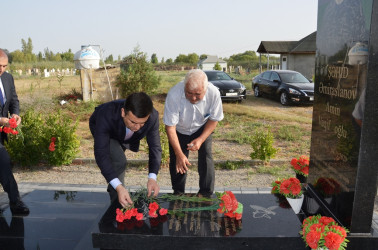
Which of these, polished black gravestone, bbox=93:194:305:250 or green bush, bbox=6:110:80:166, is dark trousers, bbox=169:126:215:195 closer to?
polished black gravestone, bbox=93:194:305:250

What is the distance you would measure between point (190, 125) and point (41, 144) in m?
3.04

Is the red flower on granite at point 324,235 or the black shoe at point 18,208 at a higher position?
the red flower on granite at point 324,235

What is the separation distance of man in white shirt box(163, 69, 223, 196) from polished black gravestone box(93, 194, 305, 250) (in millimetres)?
706

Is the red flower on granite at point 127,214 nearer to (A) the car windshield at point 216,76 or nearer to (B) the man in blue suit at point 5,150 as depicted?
(B) the man in blue suit at point 5,150

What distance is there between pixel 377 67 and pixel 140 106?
159 cm

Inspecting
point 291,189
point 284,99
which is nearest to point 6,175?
point 291,189

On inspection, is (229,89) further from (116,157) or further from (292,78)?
(116,157)

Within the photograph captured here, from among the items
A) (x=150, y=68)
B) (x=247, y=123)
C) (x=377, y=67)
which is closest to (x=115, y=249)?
(x=377, y=67)

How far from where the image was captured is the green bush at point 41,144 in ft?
17.7

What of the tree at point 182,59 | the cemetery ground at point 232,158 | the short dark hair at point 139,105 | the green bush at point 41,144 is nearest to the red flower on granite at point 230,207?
the short dark hair at point 139,105

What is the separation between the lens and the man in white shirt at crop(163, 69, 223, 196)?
345 centimetres

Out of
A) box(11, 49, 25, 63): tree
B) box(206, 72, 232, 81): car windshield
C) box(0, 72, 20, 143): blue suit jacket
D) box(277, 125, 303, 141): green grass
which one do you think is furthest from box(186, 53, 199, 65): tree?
box(0, 72, 20, 143): blue suit jacket

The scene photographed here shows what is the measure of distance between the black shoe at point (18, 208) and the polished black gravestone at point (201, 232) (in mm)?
1383

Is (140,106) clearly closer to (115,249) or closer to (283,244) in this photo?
(115,249)
